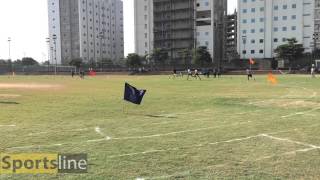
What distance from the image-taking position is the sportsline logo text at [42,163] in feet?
26.1

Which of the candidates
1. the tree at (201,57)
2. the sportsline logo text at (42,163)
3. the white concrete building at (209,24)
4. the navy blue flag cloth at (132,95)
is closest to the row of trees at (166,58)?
the tree at (201,57)

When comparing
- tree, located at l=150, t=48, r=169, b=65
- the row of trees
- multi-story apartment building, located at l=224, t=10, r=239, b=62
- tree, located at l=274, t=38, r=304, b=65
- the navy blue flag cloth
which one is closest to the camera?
the navy blue flag cloth

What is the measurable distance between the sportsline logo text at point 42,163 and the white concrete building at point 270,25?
121 meters

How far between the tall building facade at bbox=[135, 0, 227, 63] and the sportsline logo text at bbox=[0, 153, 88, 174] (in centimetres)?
13108

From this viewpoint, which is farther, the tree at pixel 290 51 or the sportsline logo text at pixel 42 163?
the tree at pixel 290 51

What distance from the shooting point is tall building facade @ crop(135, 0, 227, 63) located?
14050 cm

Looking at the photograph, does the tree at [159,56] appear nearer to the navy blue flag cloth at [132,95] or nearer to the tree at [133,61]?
the tree at [133,61]

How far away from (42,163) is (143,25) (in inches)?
5673

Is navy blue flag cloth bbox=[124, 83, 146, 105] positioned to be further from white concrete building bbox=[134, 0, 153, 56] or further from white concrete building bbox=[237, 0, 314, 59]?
white concrete building bbox=[134, 0, 153, 56]

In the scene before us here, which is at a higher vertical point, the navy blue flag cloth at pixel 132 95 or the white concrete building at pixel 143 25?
the white concrete building at pixel 143 25

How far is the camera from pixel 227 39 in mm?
152875

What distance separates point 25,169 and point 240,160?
4.36 m

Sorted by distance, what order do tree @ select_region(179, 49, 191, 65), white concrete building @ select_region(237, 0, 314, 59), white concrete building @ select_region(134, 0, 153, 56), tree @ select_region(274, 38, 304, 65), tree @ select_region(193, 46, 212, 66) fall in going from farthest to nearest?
white concrete building @ select_region(134, 0, 153, 56) < tree @ select_region(179, 49, 191, 65) < white concrete building @ select_region(237, 0, 314, 59) < tree @ select_region(193, 46, 212, 66) < tree @ select_region(274, 38, 304, 65)

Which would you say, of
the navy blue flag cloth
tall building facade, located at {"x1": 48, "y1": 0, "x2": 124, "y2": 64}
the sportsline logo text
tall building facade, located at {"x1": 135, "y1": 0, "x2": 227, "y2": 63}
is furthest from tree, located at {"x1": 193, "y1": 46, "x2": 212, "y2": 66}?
the sportsline logo text
